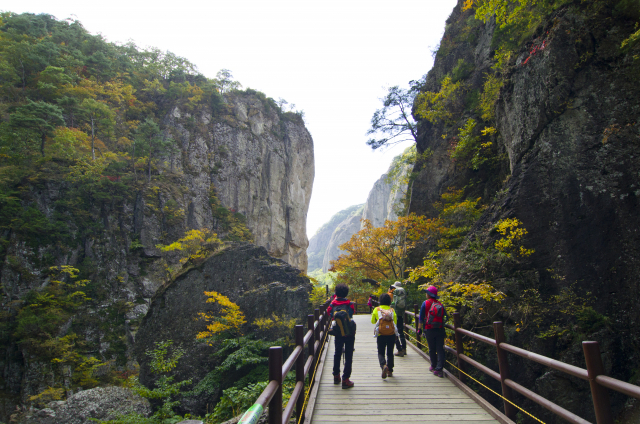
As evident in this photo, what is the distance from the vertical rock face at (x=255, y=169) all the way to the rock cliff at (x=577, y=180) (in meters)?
26.3

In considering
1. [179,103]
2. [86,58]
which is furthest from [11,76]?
[179,103]

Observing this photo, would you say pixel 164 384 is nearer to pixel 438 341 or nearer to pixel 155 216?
pixel 438 341

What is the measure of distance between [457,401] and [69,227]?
24931 mm

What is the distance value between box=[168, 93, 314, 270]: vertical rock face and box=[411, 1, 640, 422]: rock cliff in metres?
26.3

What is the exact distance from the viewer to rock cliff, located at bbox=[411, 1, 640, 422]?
5574 mm

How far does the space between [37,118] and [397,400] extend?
26.7 m

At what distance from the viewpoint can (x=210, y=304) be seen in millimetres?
11367

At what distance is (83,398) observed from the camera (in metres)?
9.33

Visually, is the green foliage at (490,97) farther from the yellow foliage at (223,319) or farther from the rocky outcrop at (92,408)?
the rocky outcrop at (92,408)

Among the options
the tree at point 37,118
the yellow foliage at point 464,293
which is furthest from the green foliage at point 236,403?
the tree at point 37,118

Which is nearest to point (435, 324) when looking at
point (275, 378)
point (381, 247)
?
point (275, 378)

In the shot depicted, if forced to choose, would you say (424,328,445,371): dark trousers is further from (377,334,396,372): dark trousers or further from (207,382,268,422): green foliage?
(207,382,268,422): green foliage

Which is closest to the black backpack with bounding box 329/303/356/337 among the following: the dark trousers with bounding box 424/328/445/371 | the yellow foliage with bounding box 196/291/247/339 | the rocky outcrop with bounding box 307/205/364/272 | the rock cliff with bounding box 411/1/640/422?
the dark trousers with bounding box 424/328/445/371

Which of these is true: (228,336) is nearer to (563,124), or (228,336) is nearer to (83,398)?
(83,398)
